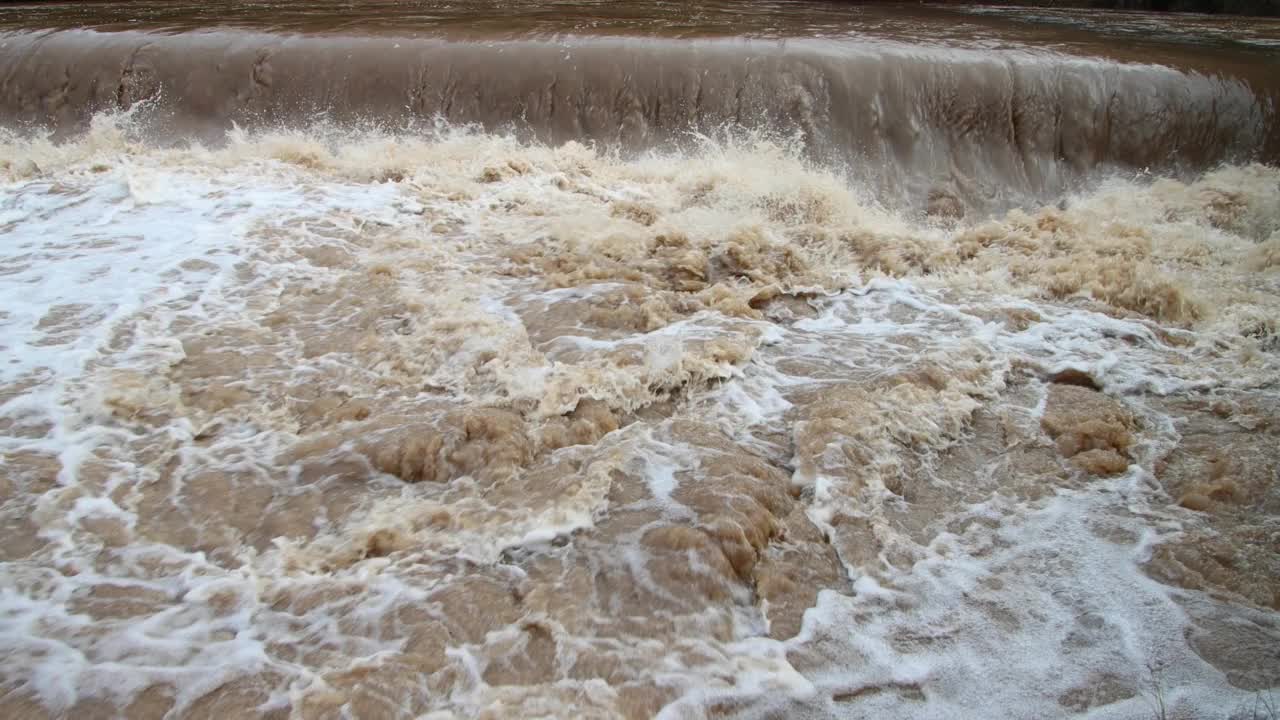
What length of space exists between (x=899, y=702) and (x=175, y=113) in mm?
7319

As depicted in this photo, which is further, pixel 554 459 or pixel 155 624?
pixel 554 459

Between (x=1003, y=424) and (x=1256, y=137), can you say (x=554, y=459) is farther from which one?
(x=1256, y=137)

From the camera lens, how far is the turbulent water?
93.1 inches

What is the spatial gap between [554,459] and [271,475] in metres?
1.09

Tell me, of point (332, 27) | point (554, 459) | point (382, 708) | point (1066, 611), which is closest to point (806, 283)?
point (554, 459)

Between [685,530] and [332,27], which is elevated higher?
[332,27]

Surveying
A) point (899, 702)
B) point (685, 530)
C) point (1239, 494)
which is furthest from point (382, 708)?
point (1239, 494)

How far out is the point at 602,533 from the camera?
2.81 m

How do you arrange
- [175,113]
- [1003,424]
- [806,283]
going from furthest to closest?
[175,113] < [806,283] < [1003,424]

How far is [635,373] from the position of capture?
375cm

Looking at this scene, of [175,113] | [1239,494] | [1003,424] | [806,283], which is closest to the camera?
[1239,494]

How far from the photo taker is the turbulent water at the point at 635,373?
2.37m

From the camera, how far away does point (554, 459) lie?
3.22 m

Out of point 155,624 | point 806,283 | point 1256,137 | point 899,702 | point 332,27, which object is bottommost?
point 899,702
